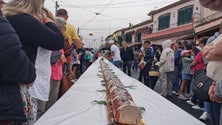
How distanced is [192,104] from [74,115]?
4521 mm

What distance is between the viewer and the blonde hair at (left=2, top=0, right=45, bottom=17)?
6.72ft

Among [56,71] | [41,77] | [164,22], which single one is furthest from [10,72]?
[164,22]

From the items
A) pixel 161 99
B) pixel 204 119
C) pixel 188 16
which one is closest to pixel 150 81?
pixel 204 119

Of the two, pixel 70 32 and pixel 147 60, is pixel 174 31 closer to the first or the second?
pixel 147 60

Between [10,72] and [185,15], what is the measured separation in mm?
26064

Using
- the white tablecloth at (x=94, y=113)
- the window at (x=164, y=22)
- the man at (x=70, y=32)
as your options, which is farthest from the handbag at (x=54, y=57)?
the window at (x=164, y=22)

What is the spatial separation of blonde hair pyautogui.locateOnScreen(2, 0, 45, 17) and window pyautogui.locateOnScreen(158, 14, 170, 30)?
28984mm

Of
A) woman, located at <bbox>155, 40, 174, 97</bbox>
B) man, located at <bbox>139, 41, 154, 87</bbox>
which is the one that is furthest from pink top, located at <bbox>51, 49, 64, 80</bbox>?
man, located at <bbox>139, 41, 154, 87</bbox>

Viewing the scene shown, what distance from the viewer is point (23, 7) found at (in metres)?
2.07

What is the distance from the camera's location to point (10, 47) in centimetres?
162

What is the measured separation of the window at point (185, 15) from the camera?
25219 mm

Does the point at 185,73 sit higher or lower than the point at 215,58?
lower

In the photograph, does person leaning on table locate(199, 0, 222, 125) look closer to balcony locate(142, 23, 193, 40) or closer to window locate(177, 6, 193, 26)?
balcony locate(142, 23, 193, 40)

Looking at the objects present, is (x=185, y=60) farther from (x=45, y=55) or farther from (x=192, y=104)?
(x=45, y=55)
